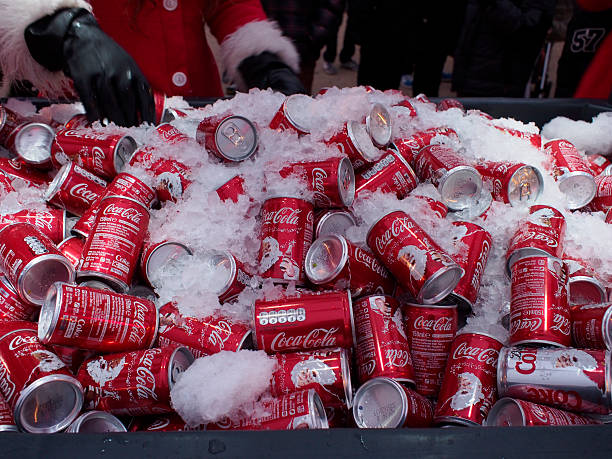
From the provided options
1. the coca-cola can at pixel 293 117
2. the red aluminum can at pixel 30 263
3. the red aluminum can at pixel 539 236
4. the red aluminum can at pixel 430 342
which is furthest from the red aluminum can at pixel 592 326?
the red aluminum can at pixel 30 263

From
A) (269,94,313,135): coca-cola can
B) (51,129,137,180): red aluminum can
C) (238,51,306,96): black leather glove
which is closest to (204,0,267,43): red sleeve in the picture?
(238,51,306,96): black leather glove

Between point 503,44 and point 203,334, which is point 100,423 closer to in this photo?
point 203,334

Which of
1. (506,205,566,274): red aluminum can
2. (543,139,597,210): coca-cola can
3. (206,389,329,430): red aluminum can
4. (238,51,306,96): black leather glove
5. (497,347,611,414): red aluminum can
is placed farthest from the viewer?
Result: (238,51,306,96): black leather glove

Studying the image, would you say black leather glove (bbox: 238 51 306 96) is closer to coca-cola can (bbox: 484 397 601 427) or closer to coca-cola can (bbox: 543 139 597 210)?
coca-cola can (bbox: 543 139 597 210)

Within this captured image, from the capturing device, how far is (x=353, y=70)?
241 inches

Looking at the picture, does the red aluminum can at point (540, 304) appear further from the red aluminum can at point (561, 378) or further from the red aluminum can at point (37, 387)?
the red aluminum can at point (37, 387)

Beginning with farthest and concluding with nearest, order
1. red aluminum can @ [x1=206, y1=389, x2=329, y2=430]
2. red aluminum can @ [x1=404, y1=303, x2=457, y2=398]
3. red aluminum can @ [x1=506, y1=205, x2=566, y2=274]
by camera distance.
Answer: red aluminum can @ [x1=506, y1=205, x2=566, y2=274], red aluminum can @ [x1=404, y1=303, x2=457, y2=398], red aluminum can @ [x1=206, y1=389, x2=329, y2=430]

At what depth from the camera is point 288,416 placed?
89 centimetres

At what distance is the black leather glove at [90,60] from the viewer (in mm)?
1549

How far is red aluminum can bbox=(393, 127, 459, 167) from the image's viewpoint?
1.62 m

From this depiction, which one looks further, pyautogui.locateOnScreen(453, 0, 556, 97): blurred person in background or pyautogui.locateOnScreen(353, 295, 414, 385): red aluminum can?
pyautogui.locateOnScreen(453, 0, 556, 97): blurred person in background

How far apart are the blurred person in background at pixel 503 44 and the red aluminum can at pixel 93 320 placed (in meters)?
3.46

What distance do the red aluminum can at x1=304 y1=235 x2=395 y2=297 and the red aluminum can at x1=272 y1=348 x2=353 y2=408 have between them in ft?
0.69

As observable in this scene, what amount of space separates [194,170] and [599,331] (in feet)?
3.75
